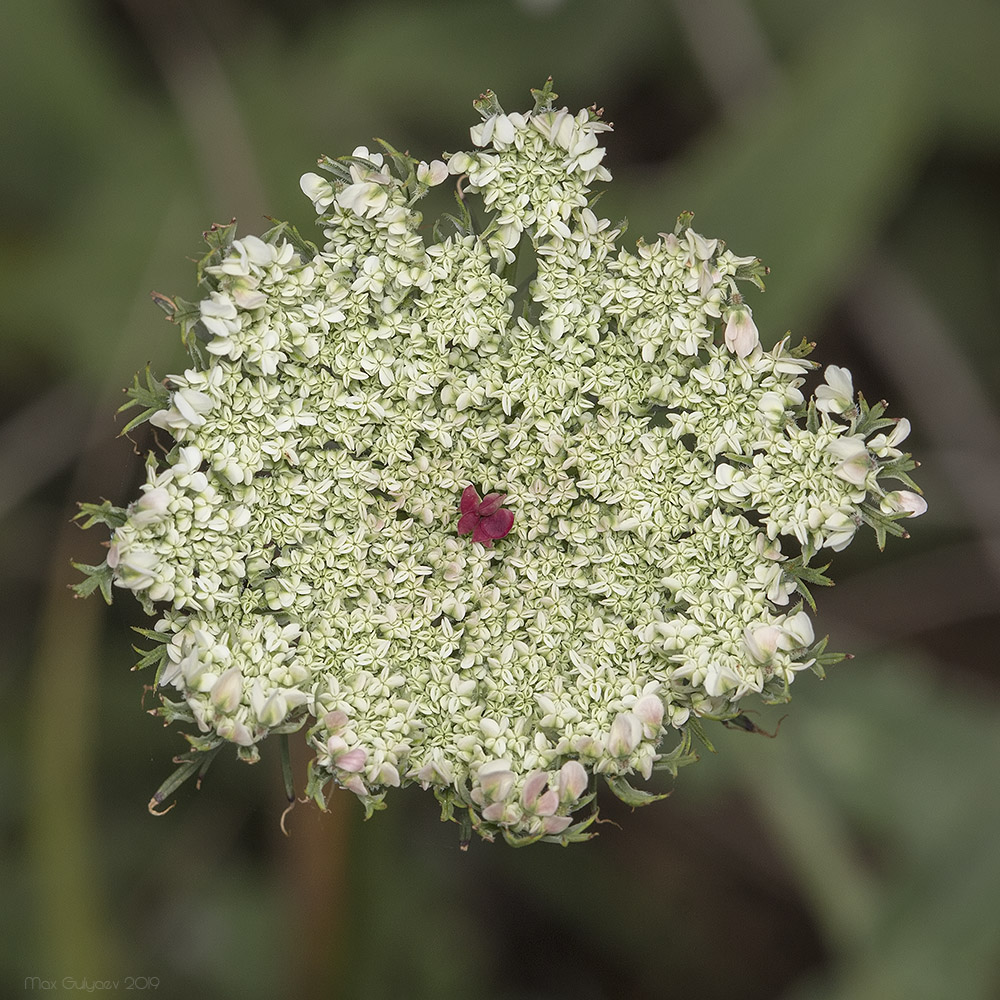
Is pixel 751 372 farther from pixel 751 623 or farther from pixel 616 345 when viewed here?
pixel 751 623

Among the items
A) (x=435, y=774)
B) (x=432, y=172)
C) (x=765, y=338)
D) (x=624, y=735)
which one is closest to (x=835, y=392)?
(x=624, y=735)

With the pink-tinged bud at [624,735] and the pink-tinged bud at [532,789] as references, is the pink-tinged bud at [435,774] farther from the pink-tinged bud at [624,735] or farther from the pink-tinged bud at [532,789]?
the pink-tinged bud at [624,735]

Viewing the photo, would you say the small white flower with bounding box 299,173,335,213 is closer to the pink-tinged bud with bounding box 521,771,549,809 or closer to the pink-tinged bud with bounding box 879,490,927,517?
the pink-tinged bud with bounding box 521,771,549,809

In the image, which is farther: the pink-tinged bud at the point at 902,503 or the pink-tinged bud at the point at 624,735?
the pink-tinged bud at the point at 902,503

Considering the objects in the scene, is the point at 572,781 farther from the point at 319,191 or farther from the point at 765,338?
the point at 765,338

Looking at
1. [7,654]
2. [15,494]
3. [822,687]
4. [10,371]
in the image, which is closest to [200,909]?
[7,654]

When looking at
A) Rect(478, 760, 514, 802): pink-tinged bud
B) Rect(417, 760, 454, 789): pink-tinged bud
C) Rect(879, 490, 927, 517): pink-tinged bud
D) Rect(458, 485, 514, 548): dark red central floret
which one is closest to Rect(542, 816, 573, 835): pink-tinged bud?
Rect(478, 760, 514, 802): pink-tinged bud

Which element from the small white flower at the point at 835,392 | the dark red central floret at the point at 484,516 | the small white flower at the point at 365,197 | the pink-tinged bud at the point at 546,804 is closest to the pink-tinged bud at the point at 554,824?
the pink-tinged bud at the point at 546,804
